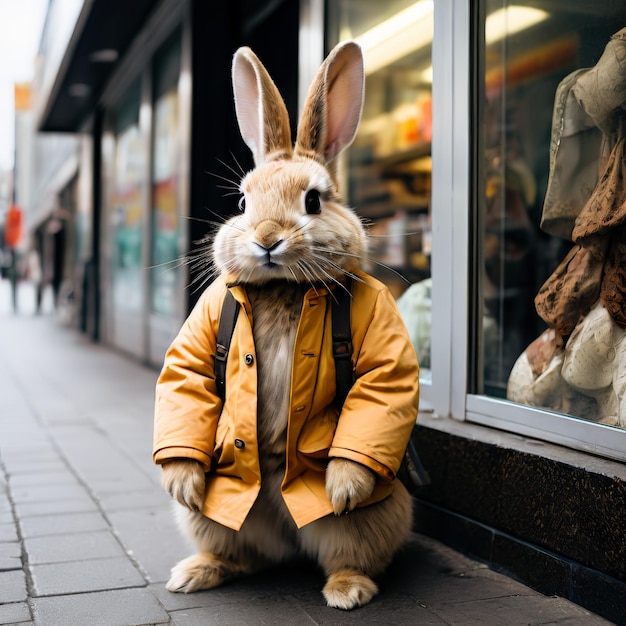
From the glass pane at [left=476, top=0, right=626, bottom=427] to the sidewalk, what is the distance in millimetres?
739

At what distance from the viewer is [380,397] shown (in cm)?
259

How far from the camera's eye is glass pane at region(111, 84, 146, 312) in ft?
32.8

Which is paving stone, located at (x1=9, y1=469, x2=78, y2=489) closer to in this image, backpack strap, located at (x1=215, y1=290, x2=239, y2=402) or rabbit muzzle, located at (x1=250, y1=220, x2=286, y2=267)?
backpack strap, located at (x1=215, y1=290, x2=239, y2=402)

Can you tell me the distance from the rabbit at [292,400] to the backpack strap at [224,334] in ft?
0.10

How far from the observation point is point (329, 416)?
2.73 meters

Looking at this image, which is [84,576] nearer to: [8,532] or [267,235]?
[8,532]

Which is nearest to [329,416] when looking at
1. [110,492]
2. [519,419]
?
[519,419]

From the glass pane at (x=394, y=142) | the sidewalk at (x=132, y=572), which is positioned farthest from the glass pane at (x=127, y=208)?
the sidewalk at (x=132, y=572)

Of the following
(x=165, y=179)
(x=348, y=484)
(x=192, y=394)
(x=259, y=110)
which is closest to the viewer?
(x=348, y=484)

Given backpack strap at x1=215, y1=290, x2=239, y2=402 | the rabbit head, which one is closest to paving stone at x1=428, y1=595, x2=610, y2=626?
backpack strap at x1=215, y1=290, x2=239, y2=402

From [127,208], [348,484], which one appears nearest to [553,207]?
[348,484]

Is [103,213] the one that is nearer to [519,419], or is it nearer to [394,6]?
[394,6]

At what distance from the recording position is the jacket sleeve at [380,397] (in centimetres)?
253

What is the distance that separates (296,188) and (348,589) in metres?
1.32
